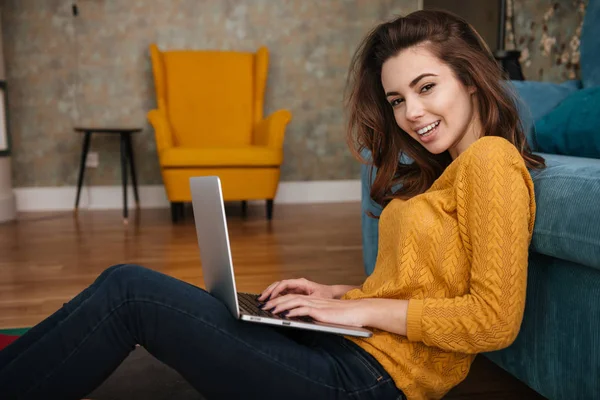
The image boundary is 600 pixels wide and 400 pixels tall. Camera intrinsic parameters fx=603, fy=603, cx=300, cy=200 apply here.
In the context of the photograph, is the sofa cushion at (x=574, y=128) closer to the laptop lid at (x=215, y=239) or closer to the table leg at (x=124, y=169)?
the laptop lid at (x=215, y=239)

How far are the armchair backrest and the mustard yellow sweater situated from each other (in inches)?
136

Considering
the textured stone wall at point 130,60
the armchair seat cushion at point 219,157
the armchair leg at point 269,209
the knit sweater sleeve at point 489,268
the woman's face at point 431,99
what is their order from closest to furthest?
the knit sweater sleeve at point 489,268 → the woman's face at point 431,99 → the armchair seat cushion at point 219,157 → the armchair leg at point 269,209 → the textured stone wall at point 130,60

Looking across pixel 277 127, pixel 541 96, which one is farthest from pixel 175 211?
pixel 541 96

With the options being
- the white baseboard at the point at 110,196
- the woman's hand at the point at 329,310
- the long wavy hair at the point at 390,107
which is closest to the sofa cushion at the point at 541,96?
the long wavy hair at the point at 390,107

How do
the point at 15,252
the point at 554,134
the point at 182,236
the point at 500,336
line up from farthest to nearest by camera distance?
the point at 182,236 → the point at 15,252 → the point at 554,134 → the point at 500,336

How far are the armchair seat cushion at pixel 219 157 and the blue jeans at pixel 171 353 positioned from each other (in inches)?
114

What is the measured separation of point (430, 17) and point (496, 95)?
0.65ft

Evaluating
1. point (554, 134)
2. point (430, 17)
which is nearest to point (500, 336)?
point (430, 17)

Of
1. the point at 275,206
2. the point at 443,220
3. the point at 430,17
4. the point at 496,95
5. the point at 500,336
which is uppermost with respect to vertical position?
the point at 430,17

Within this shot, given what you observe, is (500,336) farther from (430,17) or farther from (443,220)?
(430,17)

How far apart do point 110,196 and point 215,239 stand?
153 inches

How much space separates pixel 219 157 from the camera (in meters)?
3.84

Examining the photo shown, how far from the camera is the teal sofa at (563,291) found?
96 centimetres

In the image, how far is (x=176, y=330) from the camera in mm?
931
